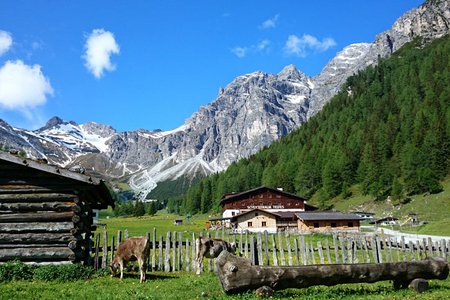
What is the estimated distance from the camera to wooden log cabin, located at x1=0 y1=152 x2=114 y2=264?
59.0ft

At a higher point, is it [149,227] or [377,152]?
[377,152]

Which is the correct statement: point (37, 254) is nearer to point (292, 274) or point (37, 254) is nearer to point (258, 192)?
point (292, 274)

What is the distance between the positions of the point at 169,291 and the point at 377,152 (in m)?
143

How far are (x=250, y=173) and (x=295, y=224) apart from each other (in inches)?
3654

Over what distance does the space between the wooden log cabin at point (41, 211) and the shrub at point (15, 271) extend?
2.97 ft

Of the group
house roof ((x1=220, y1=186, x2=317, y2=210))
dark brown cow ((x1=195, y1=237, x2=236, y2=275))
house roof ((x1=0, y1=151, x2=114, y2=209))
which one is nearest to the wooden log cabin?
house roof ((x1=0, y1=151, x2=114, y2=209))

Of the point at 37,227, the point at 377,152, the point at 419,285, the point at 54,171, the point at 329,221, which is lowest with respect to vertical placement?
the point at 419,285

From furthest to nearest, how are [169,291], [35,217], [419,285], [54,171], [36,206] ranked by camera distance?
1. [36,206]
2. [35,217]
3. [54,171]
4. [169,291]
5. [419,285]

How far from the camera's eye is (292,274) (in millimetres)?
12086

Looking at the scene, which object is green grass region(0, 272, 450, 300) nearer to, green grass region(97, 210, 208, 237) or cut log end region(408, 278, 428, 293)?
cut log end region(408, 278, 428, 293)

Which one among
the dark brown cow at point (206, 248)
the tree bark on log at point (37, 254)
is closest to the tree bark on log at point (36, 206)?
the tree bark on log at point (37, 254)

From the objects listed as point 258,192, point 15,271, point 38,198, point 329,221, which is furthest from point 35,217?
point 258,192

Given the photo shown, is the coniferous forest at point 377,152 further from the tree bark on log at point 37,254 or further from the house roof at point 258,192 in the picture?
the tree bark on log at point 37,254

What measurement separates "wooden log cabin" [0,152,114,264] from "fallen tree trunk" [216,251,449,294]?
895 centimetres
